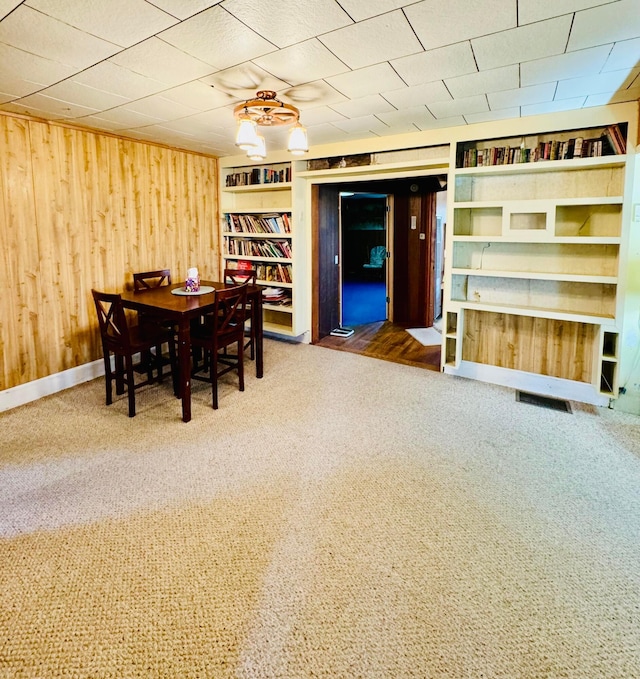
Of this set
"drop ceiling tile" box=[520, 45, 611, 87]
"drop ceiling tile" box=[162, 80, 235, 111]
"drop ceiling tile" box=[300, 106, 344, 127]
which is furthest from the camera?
"drop ceiling tile" box=[300, 106, 344, 127]

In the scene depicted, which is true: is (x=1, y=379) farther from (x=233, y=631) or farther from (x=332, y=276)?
(x=332, y=276)

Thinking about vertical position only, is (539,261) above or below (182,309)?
above

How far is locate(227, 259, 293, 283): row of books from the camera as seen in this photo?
199 inches

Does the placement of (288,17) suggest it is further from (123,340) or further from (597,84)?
(123,340)

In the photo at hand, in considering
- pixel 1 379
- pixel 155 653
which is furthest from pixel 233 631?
pixel 1 379

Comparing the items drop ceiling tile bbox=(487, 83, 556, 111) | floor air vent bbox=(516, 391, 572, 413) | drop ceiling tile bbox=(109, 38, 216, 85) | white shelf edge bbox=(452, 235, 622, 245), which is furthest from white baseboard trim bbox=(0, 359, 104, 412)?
drop ceiling tile bbox=(487, 83, 556, 111)

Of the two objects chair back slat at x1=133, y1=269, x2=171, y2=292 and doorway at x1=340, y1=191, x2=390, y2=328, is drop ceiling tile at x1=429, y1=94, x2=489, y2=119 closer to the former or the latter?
chair back slat at x1=133, y1=269, x2=171, y2=292

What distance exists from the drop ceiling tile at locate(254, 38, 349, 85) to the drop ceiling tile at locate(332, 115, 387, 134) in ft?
3.31

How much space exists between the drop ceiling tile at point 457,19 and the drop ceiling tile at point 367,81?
15.3 inches

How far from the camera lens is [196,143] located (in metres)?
4.40

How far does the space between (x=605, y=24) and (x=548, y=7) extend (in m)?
0.37

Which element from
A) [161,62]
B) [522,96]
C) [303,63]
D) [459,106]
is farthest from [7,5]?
[522,96]

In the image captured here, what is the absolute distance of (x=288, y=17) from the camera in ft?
5.93

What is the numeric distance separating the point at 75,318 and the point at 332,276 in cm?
311
